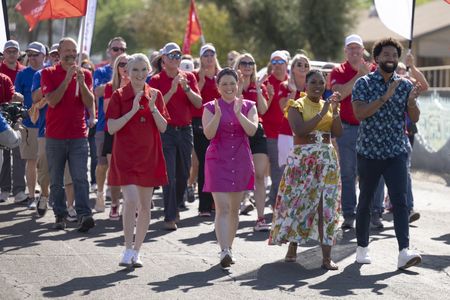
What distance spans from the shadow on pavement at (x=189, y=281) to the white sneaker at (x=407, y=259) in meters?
1.52

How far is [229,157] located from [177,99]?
2.61m

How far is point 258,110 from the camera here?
1195 centimetres

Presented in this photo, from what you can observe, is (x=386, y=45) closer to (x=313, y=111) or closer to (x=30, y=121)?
(x=313, y=111)

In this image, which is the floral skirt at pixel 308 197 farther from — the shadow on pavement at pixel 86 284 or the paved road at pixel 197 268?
the shadow on pavement at pixel 86 284

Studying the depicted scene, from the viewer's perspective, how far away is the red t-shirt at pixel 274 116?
12.3 meters

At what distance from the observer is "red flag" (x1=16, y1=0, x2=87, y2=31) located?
40.1ft

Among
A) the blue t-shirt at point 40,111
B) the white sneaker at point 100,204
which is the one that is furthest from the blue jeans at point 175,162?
the blue t-shirt at point 40,111

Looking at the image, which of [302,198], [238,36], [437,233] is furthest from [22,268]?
[238,36]

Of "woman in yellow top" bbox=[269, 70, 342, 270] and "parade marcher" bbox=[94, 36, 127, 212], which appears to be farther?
"parade marcher" bbox=[94, 36, 127, 212]

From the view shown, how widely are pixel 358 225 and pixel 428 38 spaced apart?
96.7 feet

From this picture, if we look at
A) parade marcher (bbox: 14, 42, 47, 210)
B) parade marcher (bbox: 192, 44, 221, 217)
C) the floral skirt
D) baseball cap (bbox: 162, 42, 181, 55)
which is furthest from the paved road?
baseball cap (bbox: 162, 42, 181, 55)

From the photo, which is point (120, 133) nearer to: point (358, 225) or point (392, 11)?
point (358, 225)

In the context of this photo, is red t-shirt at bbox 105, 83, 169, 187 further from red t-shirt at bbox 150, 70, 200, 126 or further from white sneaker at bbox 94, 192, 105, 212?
white sneaker at bbox 94, 192, 105, 212

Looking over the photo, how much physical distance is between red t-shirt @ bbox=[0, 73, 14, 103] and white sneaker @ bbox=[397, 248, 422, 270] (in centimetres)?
441
